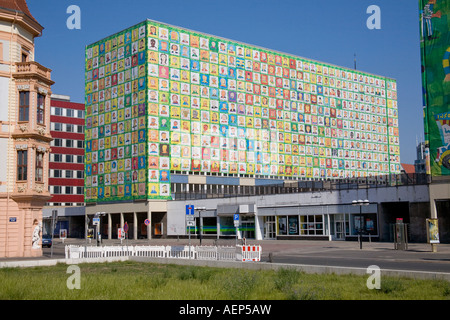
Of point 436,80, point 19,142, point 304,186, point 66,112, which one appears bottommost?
point 304,186

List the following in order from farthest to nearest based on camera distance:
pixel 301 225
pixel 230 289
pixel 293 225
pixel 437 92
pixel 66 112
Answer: pixel 66 112 → pixel 293 225 → pixel 301 225 → pixel 437 92 → pixel 230 289

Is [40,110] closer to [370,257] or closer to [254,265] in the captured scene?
[254,265]

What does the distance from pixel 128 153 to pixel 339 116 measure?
149ft

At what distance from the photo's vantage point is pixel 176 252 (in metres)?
30.9

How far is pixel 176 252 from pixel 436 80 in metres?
33.0

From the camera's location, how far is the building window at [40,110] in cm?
3616

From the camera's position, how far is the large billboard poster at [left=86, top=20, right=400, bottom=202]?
269ft

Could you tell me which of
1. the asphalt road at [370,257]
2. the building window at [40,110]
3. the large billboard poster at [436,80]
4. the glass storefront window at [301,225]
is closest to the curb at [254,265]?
the asphalt road at [370,257]

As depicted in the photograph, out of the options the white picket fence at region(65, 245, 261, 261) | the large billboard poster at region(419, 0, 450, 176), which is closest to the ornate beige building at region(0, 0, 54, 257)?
the white picket fence at region(65, 245, 261, 261)

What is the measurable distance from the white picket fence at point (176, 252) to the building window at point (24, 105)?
9.61 meters

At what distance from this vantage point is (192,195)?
79.1m

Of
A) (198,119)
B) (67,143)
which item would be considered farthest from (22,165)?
(67,143)

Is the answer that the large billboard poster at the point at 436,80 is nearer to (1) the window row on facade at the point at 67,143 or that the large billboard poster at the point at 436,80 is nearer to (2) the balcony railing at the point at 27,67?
(2) the balcony railing at the point at 27,67
